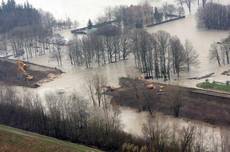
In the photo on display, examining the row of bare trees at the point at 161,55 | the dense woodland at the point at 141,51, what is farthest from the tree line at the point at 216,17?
the row of bare trees at the point at 161,55

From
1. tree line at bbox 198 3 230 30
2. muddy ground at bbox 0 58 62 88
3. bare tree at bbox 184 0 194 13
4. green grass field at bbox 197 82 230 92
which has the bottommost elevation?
green grass field at bbox 197 82 230 92

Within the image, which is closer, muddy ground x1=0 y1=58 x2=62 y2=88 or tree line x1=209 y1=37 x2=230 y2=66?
tree line x1=209 y1=37 x2=230 y2=66

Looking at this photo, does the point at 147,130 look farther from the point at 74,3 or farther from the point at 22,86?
the point at 74,3

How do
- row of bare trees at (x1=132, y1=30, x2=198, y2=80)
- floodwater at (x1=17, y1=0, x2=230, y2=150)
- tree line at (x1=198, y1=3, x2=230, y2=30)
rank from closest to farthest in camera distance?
1. floodwater at (x1=17, y1=0, x2=230, y2=150)
2. row of bare trees at (x1=132, y1=30, x2=198, y2=80)
3. tree line at (x1=198, y1=3, x2=230, y2=30)

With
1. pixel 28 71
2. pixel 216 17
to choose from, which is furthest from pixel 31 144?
pixel 216 17

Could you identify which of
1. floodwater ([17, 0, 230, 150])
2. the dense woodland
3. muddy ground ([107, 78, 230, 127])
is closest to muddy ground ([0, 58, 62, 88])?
floodwater ([17, 0, 230, 150])

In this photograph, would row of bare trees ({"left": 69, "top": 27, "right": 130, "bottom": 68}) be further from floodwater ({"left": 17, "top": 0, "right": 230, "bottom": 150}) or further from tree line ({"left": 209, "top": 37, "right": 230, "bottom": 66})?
tree line ({"left": 209, "top": 37, "right": 230, "bottom": 66})

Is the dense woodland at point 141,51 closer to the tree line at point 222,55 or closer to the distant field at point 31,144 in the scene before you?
the tree line at point 222,55
